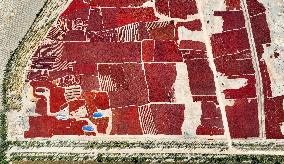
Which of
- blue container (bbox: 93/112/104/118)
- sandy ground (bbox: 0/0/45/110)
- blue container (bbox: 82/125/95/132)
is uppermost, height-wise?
sandy ground (bbox: 0/0/45/110)

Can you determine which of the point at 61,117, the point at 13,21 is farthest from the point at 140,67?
the point at 13,21

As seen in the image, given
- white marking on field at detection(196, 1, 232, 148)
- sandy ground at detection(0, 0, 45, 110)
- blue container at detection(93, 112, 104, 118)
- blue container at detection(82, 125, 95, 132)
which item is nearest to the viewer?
blue container at detection(82, 125, 95, 132)

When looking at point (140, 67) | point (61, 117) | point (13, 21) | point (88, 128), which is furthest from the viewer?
point (13, 21)

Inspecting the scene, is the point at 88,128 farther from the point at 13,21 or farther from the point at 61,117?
the point at 13,21

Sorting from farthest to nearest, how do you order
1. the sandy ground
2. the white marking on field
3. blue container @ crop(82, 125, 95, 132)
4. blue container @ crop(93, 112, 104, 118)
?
the sandy ground, blue container @ crop(93, 112, 104, 118), the white marking on field, blue container @ crop(82, 125, 95, 132)

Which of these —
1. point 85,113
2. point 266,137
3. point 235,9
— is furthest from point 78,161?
point 235,9

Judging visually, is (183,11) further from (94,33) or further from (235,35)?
(94,33)

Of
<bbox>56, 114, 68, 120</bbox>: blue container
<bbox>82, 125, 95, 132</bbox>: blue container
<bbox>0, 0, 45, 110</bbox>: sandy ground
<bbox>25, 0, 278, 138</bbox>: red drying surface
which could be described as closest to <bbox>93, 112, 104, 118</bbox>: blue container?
<bbox>25, 0, 278, 138</bbox>: red drying surface

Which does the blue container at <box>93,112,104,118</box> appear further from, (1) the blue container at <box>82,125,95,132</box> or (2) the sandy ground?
(2) the sandy ground

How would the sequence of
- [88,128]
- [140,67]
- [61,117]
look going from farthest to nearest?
[140,67]
[61,117]
[88,128]
